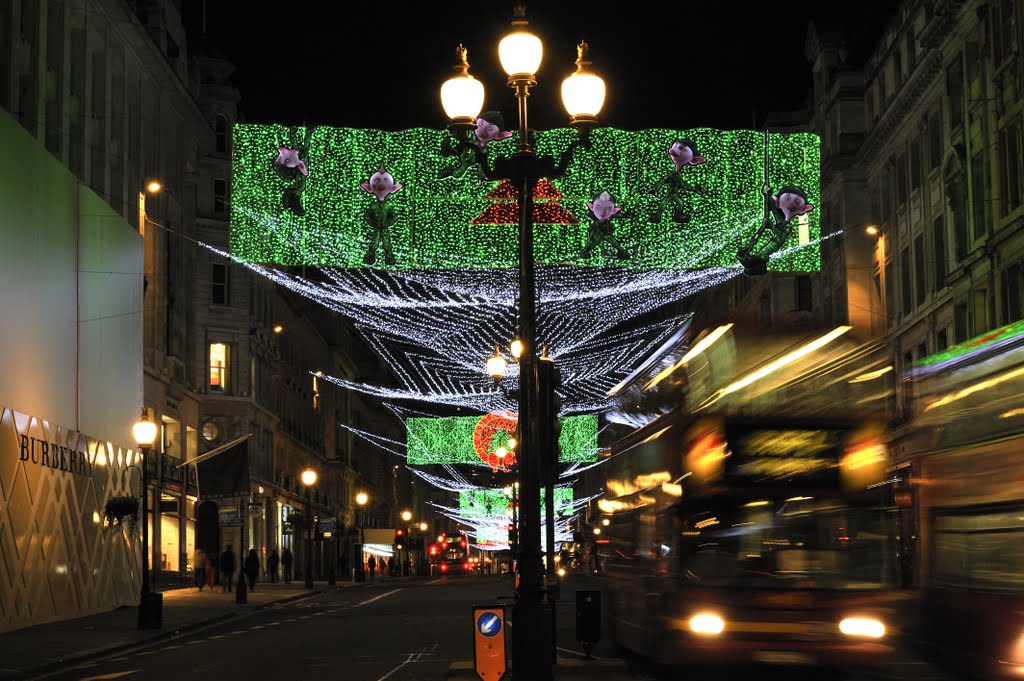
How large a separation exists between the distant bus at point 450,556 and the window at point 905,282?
191ft

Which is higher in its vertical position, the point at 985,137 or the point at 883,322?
the point at 985,137

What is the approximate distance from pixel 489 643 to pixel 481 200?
1567cm

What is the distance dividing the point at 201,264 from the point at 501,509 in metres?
31.4

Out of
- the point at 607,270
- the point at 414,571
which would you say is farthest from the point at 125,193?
the point at 414,571

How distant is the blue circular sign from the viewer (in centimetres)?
1538

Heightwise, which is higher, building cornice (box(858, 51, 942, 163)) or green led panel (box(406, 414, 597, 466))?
building cornice (box(858, 51, 942, 163))

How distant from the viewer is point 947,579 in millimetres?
15000

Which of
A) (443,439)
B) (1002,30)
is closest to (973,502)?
(1002,30)

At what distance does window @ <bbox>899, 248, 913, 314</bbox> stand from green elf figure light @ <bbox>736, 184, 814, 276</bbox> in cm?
2475

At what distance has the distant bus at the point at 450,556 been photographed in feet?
354

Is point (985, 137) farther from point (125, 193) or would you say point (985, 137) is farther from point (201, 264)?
point (201, 264)

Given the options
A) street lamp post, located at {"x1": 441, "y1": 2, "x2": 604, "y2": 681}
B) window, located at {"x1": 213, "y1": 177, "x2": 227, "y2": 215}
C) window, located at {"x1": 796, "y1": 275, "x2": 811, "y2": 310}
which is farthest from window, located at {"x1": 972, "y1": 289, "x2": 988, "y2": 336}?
window, located at {"x1": 213, "y1": 177, "x2": 227, "y2": 215}

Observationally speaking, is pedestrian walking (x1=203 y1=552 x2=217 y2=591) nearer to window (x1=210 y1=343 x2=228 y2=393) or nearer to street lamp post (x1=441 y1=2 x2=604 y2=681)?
window (x1=210 y1=343 x2=228 y2=393)

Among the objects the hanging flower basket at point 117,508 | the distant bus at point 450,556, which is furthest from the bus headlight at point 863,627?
the distant bus at point 450,556
